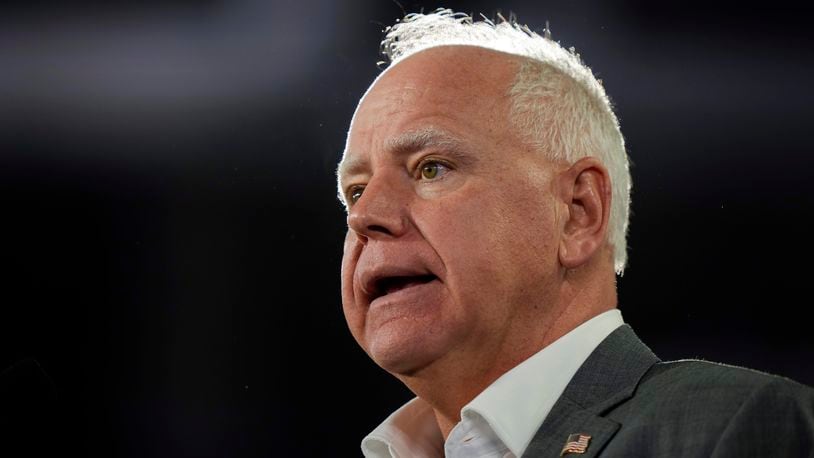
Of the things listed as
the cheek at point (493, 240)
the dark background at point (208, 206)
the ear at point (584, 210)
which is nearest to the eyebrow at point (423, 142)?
the cheek at point (493, 240)

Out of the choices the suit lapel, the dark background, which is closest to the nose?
the suit lapel

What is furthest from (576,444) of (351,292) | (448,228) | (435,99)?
(435,99)

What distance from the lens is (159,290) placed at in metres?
2.82

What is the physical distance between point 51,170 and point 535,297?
1532 mm

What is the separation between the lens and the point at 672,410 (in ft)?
5.34

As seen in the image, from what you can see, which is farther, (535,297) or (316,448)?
(316,448)

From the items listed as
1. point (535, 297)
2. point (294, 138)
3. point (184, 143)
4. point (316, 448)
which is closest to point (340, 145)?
point (294, 138)

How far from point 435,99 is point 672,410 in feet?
2.35

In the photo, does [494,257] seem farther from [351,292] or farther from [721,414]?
[721,414]

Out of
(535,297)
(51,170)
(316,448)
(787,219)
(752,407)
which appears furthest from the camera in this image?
(51,170)

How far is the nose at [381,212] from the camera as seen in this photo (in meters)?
1.90

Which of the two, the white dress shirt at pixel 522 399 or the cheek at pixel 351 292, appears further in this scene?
the cheek at pixel 351 292

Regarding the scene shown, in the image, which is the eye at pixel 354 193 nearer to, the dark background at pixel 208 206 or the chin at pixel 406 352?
the chin at pixel 406 352

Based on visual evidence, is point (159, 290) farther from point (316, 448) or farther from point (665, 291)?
point (665, 291)
